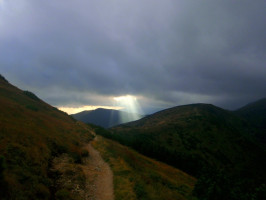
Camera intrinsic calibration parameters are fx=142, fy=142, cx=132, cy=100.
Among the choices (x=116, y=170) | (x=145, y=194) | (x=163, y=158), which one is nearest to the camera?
(x=145, y=194)

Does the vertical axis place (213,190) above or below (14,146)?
below

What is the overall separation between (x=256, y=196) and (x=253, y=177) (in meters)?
105

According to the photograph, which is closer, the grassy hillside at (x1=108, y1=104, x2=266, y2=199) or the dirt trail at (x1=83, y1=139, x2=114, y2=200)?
the dirt trail at (x1=83, y1=139, x2=114, y2=200)

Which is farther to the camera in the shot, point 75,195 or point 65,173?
point 65,173

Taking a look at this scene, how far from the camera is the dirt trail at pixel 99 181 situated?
527 inches

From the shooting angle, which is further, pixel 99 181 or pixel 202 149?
pixel 202 149

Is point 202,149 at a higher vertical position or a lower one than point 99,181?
lower

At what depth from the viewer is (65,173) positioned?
1467 centimetres

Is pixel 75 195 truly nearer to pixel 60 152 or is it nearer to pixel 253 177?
pixel 60 152

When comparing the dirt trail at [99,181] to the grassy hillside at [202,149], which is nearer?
the dirt trail at [99,181]

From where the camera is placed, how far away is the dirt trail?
527 inches

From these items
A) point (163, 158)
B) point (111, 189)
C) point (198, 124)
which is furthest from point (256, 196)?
point (198, 124)

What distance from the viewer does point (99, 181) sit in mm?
16141

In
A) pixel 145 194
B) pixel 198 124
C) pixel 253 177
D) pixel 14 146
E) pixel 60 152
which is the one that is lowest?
pixel 253 177
